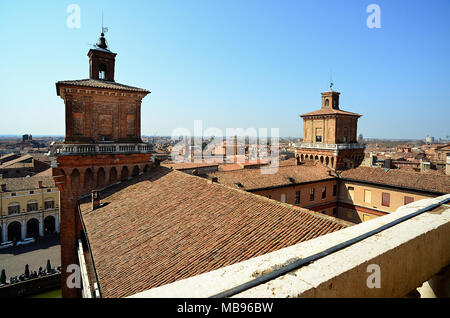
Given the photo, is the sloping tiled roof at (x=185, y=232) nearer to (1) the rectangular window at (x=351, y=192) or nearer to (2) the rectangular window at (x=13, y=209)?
(1) the rectangular window at (x=351, y=192)

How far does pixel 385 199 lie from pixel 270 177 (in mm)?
11876

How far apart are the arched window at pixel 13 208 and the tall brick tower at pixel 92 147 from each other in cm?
2709

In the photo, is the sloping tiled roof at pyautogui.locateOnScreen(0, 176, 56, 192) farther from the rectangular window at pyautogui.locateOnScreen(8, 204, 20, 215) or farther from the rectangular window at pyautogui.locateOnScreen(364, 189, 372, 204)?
the rectangular window at pyautogui.locateOnScreen(364, 189, 372, 204)

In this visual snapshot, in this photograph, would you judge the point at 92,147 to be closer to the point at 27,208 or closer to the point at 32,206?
the point at 32,206

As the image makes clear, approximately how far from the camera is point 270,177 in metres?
25.0

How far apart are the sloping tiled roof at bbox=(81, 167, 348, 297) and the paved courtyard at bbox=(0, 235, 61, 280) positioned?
23193 millimetres

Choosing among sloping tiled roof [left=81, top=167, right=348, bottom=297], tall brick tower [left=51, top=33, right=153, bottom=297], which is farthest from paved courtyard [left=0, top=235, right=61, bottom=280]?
sloping tiled roof [left=81, top=167, right=348, bottom=297]

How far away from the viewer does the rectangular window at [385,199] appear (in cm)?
2577

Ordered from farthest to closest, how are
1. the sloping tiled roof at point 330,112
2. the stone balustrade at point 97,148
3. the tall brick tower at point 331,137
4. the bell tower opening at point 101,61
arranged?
the sloping tiled roof at point 330,112, the tall brick tower at point 331,137, the bell tower opening at point 101,61, the stone balustrade at point 97,148

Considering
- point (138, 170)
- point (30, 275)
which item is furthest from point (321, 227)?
point (30, 275)

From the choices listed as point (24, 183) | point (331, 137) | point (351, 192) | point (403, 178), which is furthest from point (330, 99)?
point (24, 183)

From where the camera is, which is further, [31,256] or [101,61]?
[31,256]

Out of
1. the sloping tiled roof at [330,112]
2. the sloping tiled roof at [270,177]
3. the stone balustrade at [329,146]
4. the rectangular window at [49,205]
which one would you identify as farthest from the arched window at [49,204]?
the sloping tiled roof at [330,112]
